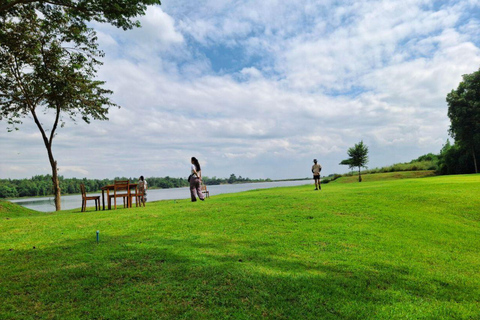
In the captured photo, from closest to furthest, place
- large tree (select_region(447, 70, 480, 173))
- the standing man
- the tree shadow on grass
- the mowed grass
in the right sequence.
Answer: the tree shadow on grass < the mowed grass < the standing man < large tree (select_region(447, 70, 480, 173))

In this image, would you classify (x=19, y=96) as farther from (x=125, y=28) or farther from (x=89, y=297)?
(x=89, y=297)

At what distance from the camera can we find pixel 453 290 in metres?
4.89

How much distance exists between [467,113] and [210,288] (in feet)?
179

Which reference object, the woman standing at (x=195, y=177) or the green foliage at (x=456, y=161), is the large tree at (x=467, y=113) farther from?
the woman standing at (x=195, y=177)

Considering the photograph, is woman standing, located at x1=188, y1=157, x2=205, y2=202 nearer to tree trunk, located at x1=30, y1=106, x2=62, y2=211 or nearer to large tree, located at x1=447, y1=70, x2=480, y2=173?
tree trunk, located at x1=30, y1=106, x2=62, y2=211

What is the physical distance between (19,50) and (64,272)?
20.1 meters

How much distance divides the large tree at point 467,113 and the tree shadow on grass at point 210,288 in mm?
49180

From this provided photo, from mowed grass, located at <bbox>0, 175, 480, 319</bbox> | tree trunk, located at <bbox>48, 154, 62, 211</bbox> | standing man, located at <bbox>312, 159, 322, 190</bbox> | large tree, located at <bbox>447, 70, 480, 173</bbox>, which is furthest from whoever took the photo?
large tree, located at <bbox>447, 70, 480, 173</bbox>

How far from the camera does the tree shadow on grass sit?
386 centimetres

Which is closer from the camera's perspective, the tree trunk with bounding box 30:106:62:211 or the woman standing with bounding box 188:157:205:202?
the woman standing with bounding box 188:157:205:202

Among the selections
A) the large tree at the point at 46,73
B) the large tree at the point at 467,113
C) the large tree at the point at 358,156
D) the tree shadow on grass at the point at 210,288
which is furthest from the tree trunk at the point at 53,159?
the large tree at the point at 467,113

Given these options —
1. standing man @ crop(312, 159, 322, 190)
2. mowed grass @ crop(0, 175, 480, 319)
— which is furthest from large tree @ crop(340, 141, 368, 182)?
mowed grass @ crop(0, 175, 480, 319)

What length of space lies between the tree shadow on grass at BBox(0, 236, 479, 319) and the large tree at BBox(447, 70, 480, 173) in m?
49.2

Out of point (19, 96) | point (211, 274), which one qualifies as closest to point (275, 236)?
point (211, 274)
